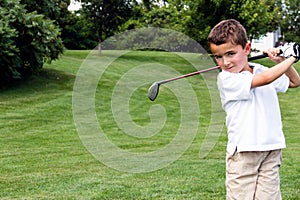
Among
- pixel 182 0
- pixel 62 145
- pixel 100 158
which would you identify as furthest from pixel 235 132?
pixel 182 0

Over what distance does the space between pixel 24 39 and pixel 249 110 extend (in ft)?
43.5

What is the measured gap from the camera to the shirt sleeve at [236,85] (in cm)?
331

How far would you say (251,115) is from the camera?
3334 millimetres

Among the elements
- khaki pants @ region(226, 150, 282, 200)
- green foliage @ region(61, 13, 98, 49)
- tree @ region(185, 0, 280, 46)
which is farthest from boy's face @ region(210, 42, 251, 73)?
green foliage @ region(61, 13, 98, 49)

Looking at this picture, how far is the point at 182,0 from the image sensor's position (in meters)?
24.7

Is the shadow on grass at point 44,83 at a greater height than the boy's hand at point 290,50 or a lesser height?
lesser

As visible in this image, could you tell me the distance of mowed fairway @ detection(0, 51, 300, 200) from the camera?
546cm

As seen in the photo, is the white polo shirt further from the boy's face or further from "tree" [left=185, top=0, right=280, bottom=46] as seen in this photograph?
"tree" [left=185, top=0, right=280, bottom=46]

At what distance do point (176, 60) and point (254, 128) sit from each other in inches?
782

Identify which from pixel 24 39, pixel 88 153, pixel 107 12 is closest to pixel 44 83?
pixel 24 39

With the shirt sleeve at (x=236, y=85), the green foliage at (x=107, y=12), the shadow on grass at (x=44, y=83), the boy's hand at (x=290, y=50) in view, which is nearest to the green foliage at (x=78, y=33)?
the green foliage at (x=107, y=12)

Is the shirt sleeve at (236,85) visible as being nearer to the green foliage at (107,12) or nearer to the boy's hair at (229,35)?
the boy's hair at (229,35)

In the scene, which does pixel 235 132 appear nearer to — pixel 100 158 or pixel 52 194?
pixel 52 194

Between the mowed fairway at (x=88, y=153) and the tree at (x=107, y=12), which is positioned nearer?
the mowed fairway at (x=88, y=153)
